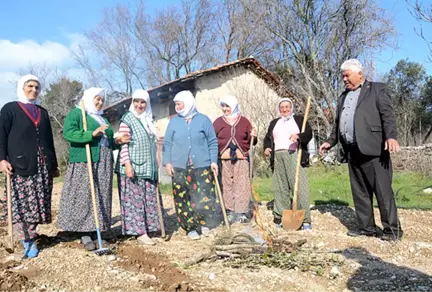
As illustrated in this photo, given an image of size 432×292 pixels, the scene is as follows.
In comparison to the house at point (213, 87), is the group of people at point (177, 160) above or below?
below

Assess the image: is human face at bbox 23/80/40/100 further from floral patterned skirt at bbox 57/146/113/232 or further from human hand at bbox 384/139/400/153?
human hand at bbox 384/139/400/153

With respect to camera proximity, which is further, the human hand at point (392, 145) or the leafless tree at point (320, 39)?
the leafless tree at point (320, 39)

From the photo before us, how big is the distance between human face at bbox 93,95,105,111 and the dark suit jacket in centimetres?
281

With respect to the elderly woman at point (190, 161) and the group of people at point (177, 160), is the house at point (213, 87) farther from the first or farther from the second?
the elderly woman at point (190, 161)

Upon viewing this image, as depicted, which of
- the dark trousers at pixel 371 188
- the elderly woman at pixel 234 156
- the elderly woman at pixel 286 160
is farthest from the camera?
the elderly woman at pixel 234 156

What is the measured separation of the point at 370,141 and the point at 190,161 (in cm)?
206

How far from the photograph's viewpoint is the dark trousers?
13.7 feet

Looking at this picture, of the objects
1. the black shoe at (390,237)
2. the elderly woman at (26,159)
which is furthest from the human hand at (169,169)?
the black shoe at (390,237)

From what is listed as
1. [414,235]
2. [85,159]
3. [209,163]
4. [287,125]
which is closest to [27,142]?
[85,159]

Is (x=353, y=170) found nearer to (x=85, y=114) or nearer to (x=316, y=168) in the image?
(x=85, y=114)

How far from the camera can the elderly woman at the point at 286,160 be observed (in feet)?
15.8

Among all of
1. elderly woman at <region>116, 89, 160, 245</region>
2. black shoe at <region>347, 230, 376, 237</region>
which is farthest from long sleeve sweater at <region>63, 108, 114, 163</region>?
black shoe at <region>347, 230, 376, 237</region>

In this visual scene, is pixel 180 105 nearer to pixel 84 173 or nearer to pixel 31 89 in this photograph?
pixel 84 173

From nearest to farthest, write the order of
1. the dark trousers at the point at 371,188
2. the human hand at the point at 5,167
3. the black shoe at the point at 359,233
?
the human hand at the point at 5,167 → the dark trousers at the point at 371,188 → the black shoe at the point at 359,233
